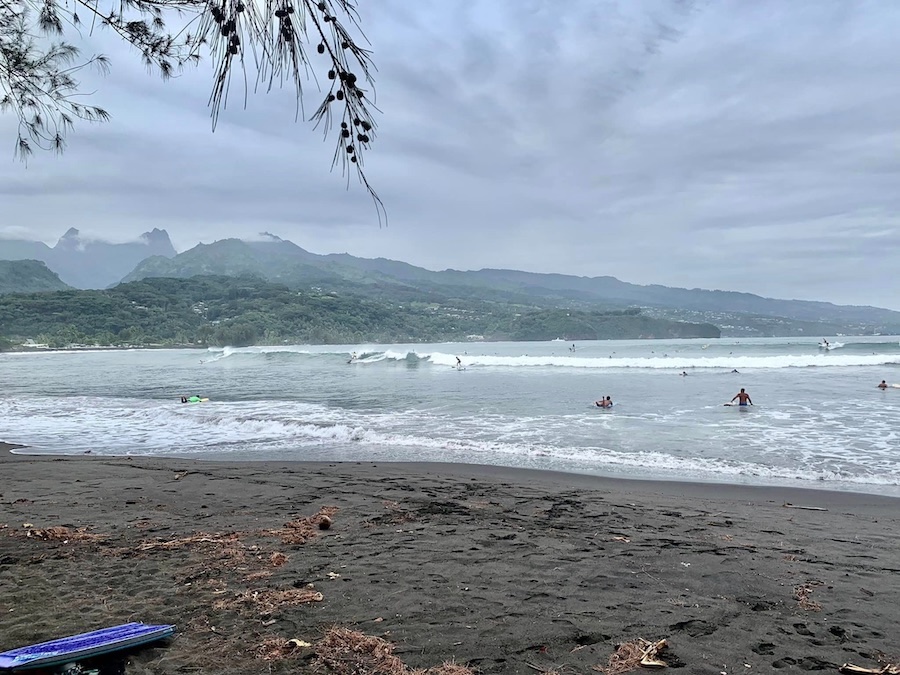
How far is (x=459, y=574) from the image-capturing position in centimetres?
437

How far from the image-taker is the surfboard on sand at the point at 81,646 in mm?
2676

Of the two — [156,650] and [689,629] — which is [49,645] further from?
[689,629]

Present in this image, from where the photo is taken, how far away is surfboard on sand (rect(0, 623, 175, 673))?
268 centimetres

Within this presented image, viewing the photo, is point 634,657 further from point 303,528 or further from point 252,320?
point 252,320

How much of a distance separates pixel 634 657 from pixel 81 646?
304 centimetres

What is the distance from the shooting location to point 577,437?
1358 cm

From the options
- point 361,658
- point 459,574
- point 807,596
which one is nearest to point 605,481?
point 807,596

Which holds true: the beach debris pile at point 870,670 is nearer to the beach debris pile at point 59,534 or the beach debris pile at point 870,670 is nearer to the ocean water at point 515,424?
the beach debris pile at point 59,534

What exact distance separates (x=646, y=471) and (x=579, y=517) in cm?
439

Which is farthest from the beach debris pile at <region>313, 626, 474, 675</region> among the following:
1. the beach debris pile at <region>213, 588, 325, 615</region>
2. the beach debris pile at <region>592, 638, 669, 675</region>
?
the beach debris pile at <region>592, 638, 669, 675</region>

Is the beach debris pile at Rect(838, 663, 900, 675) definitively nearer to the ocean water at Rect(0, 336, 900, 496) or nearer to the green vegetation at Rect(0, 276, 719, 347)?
the ocean water at Rect(0, 336, 900, 496)

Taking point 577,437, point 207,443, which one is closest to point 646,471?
point 577,437

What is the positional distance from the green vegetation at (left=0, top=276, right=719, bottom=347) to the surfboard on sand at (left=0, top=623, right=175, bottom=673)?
9985cm

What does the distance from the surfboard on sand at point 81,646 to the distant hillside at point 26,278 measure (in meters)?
177
